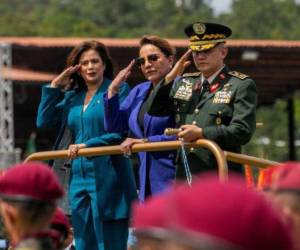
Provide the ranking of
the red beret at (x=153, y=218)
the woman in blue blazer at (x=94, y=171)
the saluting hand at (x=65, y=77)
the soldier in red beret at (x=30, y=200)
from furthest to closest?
the saluting hand at (x=65, y=77) < the woman in blue blazer at (x=94, y=171) < the soldier in red beret at (x=30, y=200) < the red beret at (x=153, y=218)

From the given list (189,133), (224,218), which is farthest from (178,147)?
(224,218)

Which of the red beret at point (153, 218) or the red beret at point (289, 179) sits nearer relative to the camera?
the red beret at point (153, 218)

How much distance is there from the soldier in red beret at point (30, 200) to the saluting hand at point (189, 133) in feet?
6.57

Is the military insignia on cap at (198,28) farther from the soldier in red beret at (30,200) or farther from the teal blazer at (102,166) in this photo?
the soldier in red beret at (30,200)

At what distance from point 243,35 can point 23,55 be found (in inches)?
2494

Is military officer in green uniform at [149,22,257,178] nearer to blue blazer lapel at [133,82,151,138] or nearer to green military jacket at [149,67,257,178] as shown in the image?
green military jacket at [149,67,257,178]

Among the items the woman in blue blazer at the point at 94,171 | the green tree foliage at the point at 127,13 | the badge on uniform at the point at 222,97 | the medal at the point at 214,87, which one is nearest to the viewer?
the badge on uniform at the point at 222,97

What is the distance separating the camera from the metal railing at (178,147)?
586 centimetres

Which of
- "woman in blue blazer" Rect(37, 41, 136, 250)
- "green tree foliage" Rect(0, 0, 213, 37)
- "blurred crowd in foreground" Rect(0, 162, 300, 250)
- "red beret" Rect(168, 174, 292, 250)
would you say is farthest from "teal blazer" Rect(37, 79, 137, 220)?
"green tree foliage" Rect(0, 0, 213, 37)

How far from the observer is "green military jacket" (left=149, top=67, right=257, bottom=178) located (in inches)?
250

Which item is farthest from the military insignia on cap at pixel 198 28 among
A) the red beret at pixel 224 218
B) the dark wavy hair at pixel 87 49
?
the red beret at pixel 224 218

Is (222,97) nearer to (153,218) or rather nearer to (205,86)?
(205,86)

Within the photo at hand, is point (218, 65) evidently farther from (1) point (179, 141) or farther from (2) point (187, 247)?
(2) point (187, 247)

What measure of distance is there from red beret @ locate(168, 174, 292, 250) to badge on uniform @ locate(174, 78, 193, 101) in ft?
12.5
